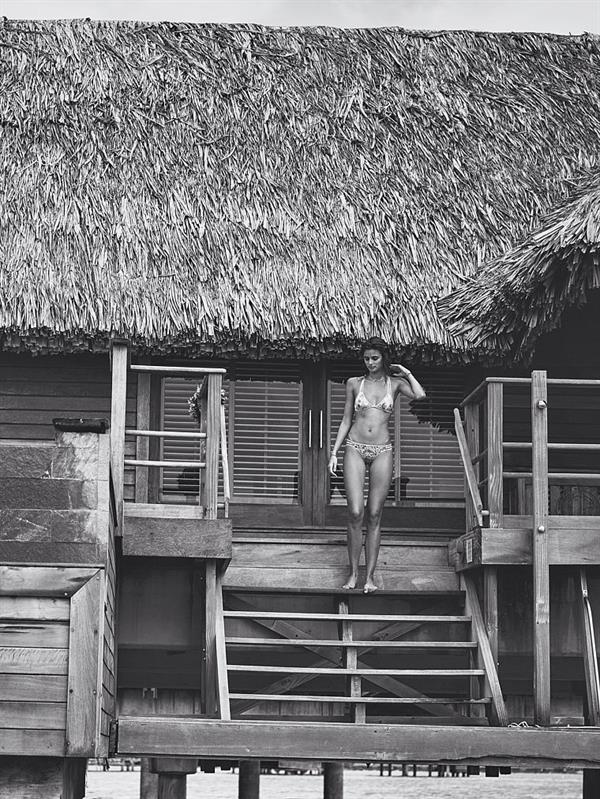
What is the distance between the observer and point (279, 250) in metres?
11.1

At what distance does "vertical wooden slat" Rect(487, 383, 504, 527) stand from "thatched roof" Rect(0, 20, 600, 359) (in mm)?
1376

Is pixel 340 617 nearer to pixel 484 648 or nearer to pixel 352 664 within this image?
pixel 352 664

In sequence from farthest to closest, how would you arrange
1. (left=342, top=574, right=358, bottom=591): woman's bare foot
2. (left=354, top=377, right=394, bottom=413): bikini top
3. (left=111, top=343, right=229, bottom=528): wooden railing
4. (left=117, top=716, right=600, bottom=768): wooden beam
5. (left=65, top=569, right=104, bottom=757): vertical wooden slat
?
(left=354, top=377, right=394, bottom=413): bikini top < (left=342, top=574, right=358, bottom=591): woman's bare foot < (left=111, top=343, right=229, bottom=528): wooden railing < (left=117, top=716, right=600, bottom=768): wooden beam < (left=65, top=569, right=104, bottom=757): vertical wooden slat

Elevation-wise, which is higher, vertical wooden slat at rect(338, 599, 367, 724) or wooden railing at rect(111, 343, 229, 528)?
wooden railing at rect(111, 343, 229, 528)

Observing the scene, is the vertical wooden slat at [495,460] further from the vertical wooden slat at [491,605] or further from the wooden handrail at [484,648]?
the wooden handrail at [484,648]

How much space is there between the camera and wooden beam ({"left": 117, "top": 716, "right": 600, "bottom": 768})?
7.79m

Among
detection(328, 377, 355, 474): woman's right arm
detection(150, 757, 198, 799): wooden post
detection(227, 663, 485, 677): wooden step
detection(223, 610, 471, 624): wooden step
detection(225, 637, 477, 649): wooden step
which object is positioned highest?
detection(328, 377, 355, 474): woman's right arm

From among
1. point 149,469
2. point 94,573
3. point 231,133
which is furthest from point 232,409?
point 94,573

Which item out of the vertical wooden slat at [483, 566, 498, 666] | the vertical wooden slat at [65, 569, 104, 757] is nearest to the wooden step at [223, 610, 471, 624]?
the vertical wooden slat at [483, 566, 498, 666]

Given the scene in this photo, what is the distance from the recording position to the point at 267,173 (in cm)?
1181

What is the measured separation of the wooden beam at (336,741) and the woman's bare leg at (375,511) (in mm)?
1773

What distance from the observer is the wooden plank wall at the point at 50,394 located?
1106 cm

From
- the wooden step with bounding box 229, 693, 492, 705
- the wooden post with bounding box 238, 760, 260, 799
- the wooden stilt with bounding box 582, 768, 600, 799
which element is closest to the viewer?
the wooden step with bounding box 229, 693, 492, 705

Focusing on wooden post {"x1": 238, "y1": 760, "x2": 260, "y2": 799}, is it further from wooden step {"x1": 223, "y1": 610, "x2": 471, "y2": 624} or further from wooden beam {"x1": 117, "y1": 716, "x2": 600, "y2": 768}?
wooden beam {"x1": 117, "y1": 716, "x2": 600, "y2": 768}
